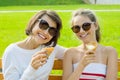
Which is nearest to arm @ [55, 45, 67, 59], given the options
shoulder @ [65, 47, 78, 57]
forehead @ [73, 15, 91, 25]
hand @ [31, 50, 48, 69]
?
shoulder @ [65, 47, 78, 57]

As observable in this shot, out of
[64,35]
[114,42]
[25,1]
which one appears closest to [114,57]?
[114,42]

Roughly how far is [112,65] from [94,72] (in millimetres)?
176

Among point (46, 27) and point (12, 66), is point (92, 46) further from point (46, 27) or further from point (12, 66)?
point (12, 66)

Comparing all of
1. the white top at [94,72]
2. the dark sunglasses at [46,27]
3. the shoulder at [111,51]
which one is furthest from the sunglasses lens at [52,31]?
the shoulder at [111,51]

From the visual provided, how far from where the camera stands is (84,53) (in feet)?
11.8

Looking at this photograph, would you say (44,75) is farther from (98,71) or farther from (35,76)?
(98,71)

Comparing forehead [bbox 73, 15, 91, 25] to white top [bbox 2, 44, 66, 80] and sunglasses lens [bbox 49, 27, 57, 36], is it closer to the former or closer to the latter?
sunglasses lens [bbox 49, 27, 57, 36]


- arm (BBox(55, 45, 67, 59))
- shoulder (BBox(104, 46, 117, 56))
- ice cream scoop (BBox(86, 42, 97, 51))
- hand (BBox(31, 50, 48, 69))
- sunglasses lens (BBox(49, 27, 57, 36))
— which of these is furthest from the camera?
arm (BBox(55, 45, 67, 59))

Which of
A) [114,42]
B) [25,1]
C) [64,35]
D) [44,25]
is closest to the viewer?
[44,25]

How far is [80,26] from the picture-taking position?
11.6 feet

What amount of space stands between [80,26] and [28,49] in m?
0.50

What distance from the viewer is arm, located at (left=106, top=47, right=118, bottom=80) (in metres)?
3.57

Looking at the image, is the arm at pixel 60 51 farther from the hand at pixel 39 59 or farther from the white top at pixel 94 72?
the hand at pixel 39 59

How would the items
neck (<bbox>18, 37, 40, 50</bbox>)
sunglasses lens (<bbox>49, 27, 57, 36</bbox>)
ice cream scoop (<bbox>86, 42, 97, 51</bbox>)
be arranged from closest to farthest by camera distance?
1. ice cream scoop (<bbox>86, 42, 97, 51</bbox>)
2. sunglasses lens (<bbox>49, 27, 57, 36</bbox>)
3. neck (<bbox>18, 37, 40, 50</bbox>)
